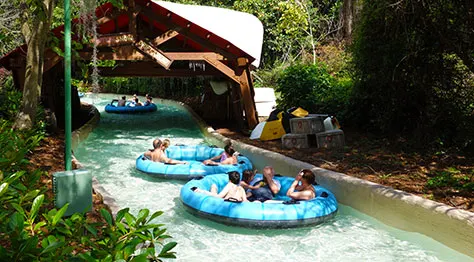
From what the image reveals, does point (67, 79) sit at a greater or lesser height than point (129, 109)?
greater

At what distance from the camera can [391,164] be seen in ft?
26.0

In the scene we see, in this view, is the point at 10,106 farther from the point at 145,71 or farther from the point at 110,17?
the point at 145,71

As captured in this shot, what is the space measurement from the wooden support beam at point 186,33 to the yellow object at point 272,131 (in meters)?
2.49

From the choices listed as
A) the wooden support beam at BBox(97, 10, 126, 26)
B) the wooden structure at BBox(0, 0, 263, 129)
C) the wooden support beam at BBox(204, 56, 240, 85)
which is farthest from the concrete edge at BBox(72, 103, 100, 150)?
the wooden support beam at BBox(204, 56, 240, 85)

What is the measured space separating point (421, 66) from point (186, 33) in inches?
242

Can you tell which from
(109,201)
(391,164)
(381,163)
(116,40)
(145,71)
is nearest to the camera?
(109,201)

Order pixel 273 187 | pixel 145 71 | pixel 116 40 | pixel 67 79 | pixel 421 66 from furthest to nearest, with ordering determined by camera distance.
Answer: pixel 145 71 < pixel 116 40 < pixel 421 66 < pixel 273 187 < pixel 67 79

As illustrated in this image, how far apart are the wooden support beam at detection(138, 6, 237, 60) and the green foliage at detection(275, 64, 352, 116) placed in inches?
82.0

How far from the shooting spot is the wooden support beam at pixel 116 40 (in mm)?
11781

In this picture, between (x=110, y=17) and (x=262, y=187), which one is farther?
(x=110, y=17)

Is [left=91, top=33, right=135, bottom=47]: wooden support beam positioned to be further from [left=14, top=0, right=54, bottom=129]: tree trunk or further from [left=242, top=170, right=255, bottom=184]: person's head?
[left=242, top=170, right=255, bottom=184]: person's head

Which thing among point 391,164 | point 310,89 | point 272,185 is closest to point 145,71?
point 310,89

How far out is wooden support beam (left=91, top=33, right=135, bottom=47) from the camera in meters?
11.8

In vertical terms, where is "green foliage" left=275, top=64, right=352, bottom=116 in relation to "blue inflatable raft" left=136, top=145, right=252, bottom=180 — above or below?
above
